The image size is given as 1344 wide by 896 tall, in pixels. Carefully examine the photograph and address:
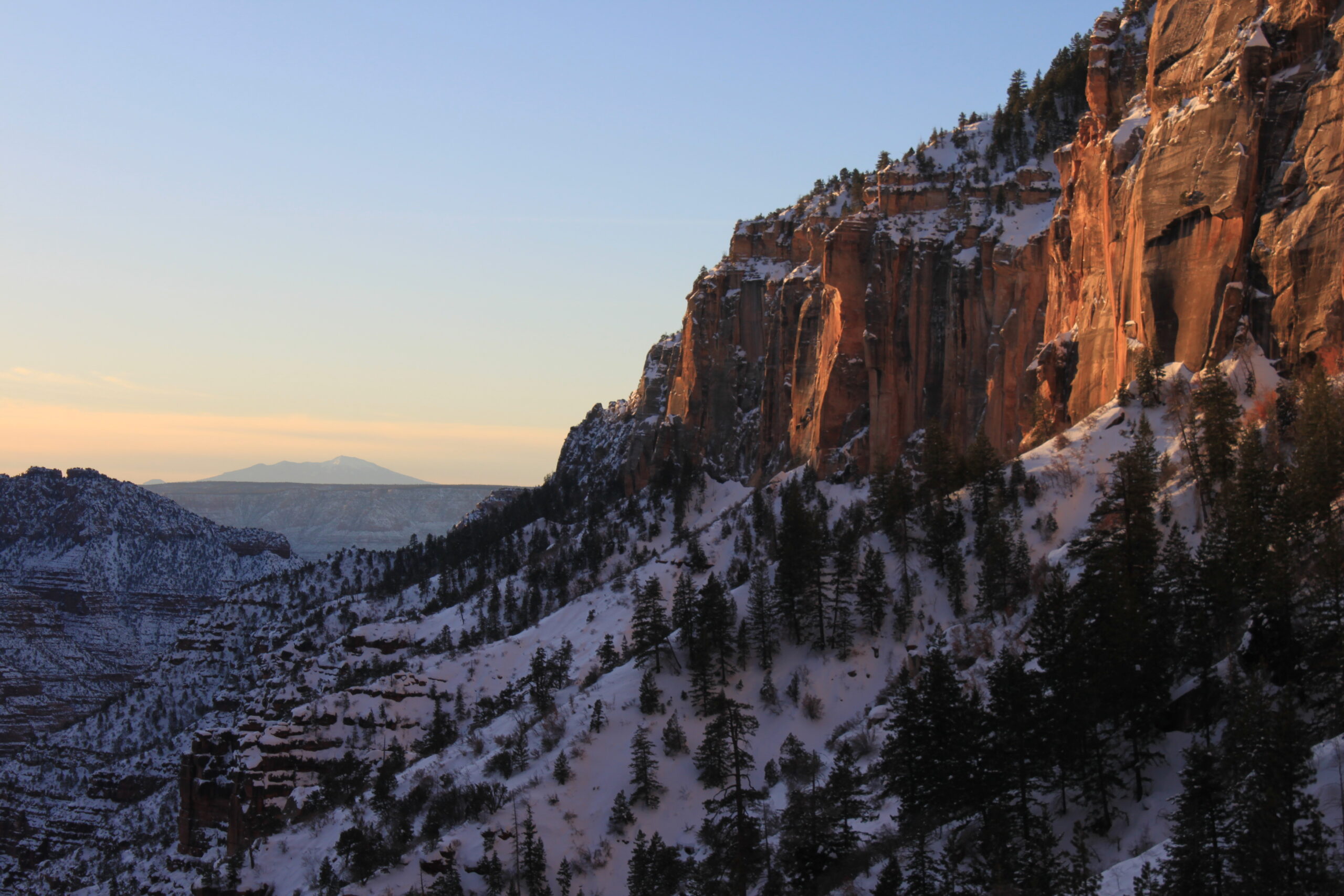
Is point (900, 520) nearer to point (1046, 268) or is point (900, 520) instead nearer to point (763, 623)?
point (763, 623)

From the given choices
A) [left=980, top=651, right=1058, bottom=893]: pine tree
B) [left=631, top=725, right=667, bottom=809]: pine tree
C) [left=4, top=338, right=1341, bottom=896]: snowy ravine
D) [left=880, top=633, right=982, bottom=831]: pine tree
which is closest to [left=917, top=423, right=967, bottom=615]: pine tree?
A: [left=4, top=338, right=1341, bottom=896]: snowy ravine

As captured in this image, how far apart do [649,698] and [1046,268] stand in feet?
228

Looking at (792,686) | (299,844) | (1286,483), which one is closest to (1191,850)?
(1286,483)

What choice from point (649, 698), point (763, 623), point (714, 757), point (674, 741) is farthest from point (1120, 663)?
point (649, 698)

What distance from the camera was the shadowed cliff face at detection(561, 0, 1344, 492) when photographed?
7438 centimetres

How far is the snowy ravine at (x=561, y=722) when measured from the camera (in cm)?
6375

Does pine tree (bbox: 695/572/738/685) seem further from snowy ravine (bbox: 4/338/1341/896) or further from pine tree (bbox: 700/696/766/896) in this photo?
pine tree (bbox: 700/696/766/896)

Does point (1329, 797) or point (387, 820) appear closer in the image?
point (1329, 797)

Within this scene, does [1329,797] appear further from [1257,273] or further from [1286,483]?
[1257,273]

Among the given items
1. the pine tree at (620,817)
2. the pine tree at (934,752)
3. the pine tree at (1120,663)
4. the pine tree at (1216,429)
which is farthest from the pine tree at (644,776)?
the pine tree at (1216,429)

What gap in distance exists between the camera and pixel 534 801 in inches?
2638

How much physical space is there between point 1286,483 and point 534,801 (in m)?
42.2

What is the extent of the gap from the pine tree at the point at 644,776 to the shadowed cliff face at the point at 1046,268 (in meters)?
39.0

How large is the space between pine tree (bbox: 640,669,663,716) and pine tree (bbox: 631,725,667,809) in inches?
204
